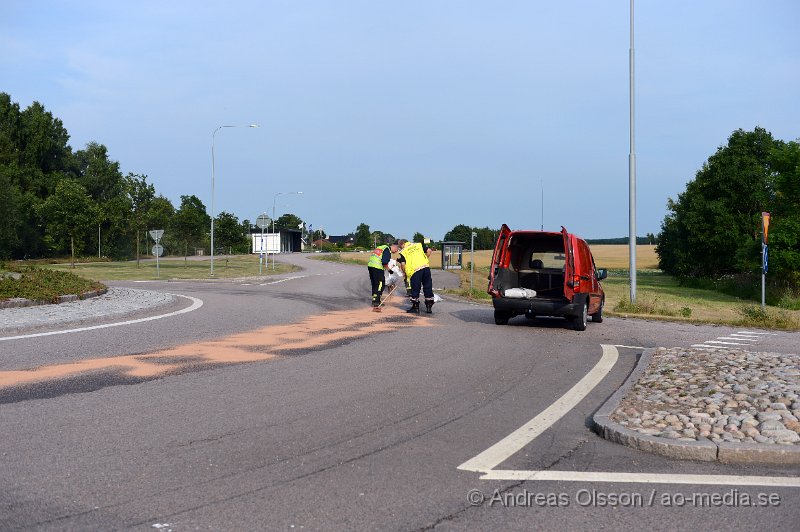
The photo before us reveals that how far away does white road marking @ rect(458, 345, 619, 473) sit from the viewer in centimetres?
540

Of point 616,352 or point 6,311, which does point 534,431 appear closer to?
point 616,352

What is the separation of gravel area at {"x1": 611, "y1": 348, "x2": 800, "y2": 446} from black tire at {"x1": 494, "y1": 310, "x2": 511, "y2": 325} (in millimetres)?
5666

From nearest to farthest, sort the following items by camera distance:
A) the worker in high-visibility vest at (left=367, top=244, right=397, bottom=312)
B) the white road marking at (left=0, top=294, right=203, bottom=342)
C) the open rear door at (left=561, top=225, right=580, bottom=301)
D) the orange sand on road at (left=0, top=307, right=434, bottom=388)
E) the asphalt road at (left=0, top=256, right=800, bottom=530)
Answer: the asphalt road at (left=0, top=256, right=800, bottom=530)
the orange sand on road at (left=0, top=307, right=434, bottom=388)
the white road marking at (left=0, top=294, right=203, bottom=342)
the open rear door at (left=561, top=225, right=580, bottom=301)
the worker in high-visibility vest at (left=367, top=244, right=397, bottom=312)

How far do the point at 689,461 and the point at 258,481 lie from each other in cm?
304

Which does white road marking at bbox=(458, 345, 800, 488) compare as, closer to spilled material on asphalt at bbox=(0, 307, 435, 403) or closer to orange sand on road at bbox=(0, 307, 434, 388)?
spilled material on asphalt at bbox=(0, 307, 435, 403)

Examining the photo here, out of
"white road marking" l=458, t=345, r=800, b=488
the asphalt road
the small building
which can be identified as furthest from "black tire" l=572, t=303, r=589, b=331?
the small building

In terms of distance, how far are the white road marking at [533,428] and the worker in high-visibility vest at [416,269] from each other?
335 inches

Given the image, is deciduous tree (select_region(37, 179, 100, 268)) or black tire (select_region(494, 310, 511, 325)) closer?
black tire (select_region(494, 310, 511, 325))

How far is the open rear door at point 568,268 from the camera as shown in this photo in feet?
48.1

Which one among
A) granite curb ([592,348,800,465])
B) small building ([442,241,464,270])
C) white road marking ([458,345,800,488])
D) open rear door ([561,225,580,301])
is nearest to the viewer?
white road marking ([458,345,800,488])

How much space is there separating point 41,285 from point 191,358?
11.3 m

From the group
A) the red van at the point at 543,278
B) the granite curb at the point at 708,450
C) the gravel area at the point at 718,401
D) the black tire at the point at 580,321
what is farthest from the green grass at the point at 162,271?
the granite curb at the point at 708,450

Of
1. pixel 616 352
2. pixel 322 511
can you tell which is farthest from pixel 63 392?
pixel 616 352

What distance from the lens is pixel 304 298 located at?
929 inches
